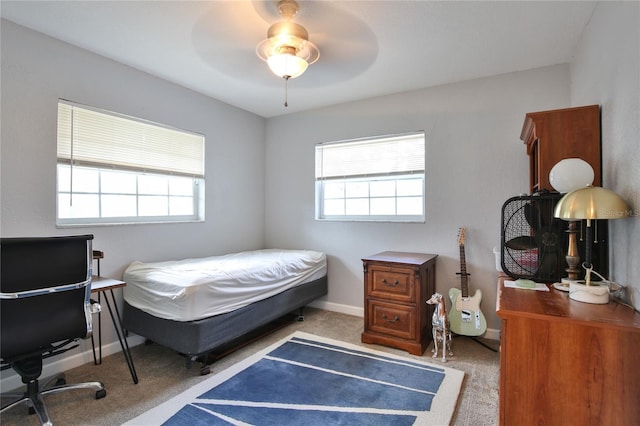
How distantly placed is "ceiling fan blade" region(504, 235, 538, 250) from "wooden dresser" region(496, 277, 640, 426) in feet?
1.96

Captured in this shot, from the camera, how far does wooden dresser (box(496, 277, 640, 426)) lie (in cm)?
105

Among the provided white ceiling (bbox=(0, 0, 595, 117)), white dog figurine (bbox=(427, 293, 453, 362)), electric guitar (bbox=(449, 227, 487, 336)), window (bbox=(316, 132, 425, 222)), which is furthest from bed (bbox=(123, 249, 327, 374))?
white ceiling (bbox=(0, 0, 595, 117))

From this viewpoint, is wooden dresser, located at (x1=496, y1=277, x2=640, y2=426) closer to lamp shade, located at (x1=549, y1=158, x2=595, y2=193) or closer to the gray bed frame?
lamp shade, located at (x1=549, y1=158, x2=595, y2=193)

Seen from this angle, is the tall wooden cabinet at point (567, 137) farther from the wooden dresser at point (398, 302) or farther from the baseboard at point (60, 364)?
the baseboard at point (60, 364)

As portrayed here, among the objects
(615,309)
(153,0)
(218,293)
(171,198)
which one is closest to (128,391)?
(218,293)

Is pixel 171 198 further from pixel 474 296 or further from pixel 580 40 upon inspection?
pixel 580 40

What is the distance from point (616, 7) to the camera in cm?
151

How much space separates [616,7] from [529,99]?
1.16 meters

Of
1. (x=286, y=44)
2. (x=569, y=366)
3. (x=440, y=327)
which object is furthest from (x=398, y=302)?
(x=286, y=44)

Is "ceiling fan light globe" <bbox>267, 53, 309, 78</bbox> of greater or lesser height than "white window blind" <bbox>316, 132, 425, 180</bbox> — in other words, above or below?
above

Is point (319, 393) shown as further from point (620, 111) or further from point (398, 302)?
point (620, 111)

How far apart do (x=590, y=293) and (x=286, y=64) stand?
6.56 ft

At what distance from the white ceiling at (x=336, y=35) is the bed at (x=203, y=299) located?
1673mm

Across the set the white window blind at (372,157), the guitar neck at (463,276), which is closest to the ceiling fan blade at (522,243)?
the guitar neck at (463,276)
